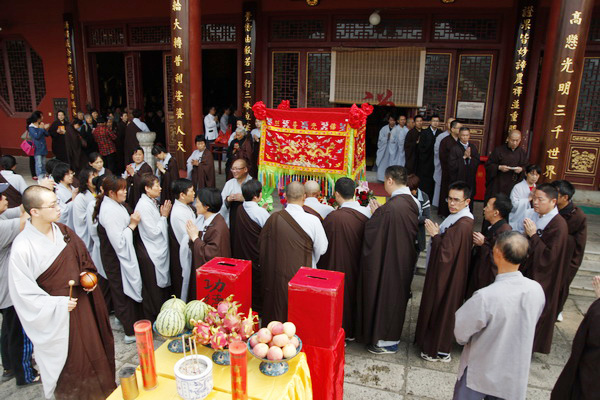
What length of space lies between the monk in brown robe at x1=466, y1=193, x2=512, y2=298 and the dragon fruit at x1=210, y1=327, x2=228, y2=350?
98.1 inches

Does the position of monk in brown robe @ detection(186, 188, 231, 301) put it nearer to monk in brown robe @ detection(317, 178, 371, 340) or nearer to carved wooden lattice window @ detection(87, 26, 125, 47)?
monk in brown robe @ detection(317, 178, 371, 340)

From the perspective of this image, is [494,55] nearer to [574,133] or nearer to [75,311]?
[574,133]

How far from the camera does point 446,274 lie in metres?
3.75

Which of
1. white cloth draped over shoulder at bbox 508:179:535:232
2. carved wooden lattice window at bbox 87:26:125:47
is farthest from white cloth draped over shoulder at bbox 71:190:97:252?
carved wooden lattice window at bbox 87:26:125:47

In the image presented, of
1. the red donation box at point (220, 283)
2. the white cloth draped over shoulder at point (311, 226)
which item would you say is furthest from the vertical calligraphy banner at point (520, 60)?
the red donation box at point (220, 283)

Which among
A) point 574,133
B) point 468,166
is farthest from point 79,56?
point 574,133

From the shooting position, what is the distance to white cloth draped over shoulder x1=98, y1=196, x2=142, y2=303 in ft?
12.7

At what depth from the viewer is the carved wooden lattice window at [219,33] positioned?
941 centimetres

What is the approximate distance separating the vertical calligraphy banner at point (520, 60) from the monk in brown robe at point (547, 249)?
4107 millimetres

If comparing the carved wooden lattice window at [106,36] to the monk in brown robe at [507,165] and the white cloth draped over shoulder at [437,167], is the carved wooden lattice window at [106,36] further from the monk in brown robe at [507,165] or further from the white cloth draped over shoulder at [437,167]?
the monk in brown robe at [507,165]

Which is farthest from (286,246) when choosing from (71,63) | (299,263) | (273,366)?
(71,63)

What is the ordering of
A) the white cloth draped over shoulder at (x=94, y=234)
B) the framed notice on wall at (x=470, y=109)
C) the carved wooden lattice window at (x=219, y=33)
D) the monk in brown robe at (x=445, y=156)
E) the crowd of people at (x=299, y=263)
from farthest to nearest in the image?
the carved wooden lattice window at (x=219, y=33) → the framed notice on wall at (x=470, y=109) → the monk in brown robe at (x=445, y=156) → the white cloth draped over shoulder at (x=94, y=234) → the crowd of people at (x=299, y=263)

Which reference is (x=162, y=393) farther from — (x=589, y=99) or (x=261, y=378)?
(x=589, y=99)

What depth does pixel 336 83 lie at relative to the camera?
29.3 ft
